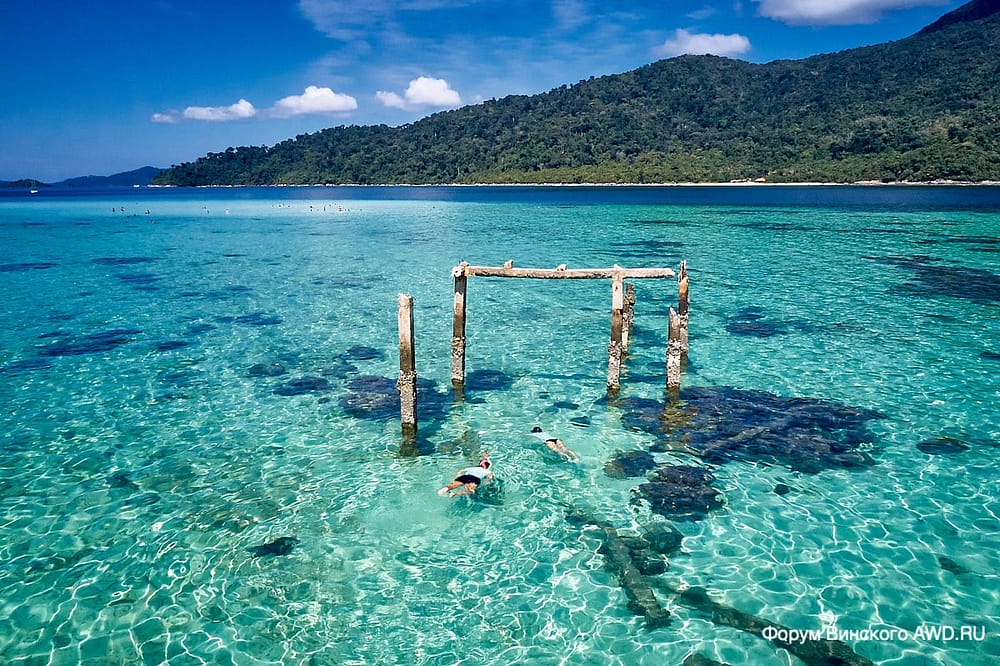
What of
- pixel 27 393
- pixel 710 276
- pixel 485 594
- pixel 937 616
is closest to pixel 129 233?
pixel 27 393

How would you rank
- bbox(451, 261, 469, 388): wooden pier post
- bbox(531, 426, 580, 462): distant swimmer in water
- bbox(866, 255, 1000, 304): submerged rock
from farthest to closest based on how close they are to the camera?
bbox(866, 255, 1000, 304): submerged rock, bbox(451, 261, 469, 388): wooden pier post, bbox(531, 426, 580, 462): distant swimmer in water

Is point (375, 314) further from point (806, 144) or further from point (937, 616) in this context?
point (806, 144)

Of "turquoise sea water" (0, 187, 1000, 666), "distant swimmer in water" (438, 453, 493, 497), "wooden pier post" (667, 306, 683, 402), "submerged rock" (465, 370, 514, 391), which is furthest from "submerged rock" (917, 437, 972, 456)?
"submerged rock" (465, 370, 514, 391)

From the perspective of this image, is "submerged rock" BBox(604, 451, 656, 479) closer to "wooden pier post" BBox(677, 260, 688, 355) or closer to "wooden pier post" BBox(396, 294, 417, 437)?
"wooden pier post" BBox(396, 294, 417, 437)

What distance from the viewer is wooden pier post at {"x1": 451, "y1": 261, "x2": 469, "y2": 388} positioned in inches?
723

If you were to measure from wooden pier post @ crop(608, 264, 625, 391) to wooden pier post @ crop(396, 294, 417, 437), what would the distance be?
6.03m

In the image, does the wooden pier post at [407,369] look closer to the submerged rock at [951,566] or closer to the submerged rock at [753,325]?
the submerged rock at [951,566]

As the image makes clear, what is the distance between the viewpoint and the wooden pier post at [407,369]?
15.2 m

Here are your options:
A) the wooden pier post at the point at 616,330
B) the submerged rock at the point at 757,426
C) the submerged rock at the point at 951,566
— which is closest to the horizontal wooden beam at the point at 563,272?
the wooden pier post at the point at 616,330

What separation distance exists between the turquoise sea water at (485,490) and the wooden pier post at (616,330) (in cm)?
88

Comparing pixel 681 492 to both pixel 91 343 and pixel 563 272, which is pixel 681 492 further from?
pixel 91 343

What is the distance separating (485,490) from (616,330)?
6.96 metres

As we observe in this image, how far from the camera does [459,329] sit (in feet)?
61.0

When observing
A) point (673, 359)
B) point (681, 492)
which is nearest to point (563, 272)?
point (673, 359)
